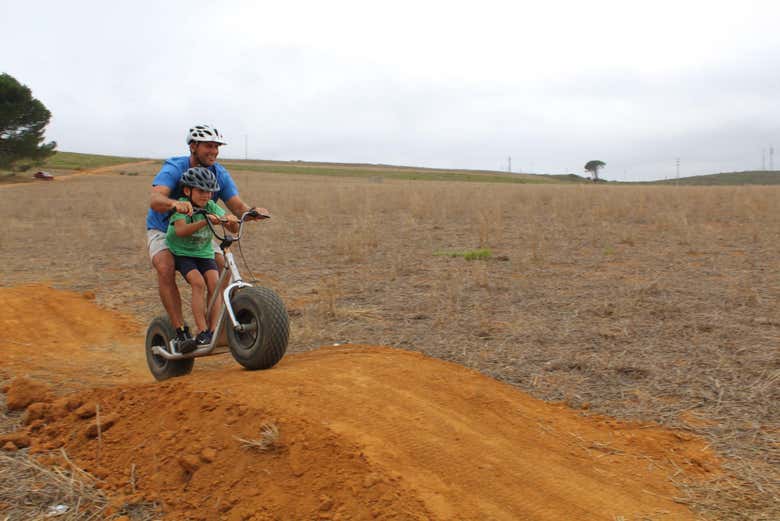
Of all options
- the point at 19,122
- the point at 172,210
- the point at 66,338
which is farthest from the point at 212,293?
the point at 19,122

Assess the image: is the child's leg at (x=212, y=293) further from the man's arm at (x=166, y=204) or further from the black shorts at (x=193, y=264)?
the man's arm at (x=166, y=204)

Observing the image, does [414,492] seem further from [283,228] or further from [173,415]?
[283,228]

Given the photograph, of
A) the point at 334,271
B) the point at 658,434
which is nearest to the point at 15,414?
the point at 658,434

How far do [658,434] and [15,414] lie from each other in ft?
14.3

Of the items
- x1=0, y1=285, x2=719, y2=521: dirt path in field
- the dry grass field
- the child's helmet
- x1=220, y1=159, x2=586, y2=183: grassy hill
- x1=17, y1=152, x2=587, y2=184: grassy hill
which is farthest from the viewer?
x1=220, y1=159, x2=586, y2=183: grassy hill

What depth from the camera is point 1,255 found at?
39.2 ft

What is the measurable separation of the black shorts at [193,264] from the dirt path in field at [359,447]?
0.88 m

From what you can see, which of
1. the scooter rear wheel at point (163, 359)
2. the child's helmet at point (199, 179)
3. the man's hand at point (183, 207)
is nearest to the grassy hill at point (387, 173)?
the scooter rear wheel at point (163, 359)

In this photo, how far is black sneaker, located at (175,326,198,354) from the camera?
5020 mm

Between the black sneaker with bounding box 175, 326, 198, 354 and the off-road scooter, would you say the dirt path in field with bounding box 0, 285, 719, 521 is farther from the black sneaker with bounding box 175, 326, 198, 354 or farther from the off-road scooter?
the black sneaker with bounding box 175, 326, 198, 354

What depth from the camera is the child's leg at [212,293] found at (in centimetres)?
512

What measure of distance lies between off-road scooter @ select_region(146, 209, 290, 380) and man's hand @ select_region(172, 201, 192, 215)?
7.3 inches

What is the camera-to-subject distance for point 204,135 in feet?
16.7

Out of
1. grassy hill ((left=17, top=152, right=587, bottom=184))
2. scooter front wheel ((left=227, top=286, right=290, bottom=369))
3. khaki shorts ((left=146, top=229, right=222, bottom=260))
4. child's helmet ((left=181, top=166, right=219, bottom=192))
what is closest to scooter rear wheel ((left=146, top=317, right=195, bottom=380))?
khaki shorts ((left=146, top=229, right=222, bottom=260))
